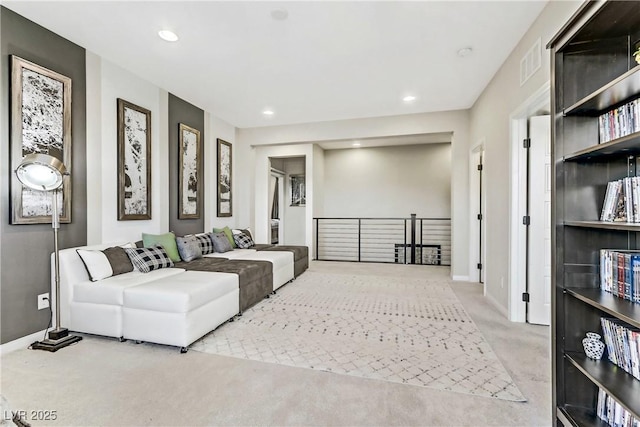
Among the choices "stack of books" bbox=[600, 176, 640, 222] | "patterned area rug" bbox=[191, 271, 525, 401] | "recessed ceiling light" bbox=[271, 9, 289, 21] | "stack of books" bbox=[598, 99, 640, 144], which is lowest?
"patterned area rug" bbox=[191, 271, 525, 401]

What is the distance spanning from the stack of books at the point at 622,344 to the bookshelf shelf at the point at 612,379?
3 cm

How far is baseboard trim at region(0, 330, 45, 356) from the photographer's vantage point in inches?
96.0

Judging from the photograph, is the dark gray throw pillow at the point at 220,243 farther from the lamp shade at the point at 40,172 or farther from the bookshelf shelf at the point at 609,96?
the bookshelf shelf at the point at 609,96

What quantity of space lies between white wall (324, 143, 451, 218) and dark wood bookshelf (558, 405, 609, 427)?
20.2 feet

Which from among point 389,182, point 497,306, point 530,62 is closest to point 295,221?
point 389,182

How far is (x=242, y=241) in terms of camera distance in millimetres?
5125

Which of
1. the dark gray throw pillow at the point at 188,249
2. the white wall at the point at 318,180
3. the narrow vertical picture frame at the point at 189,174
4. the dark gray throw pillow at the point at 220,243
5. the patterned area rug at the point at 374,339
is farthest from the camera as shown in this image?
the white wall at the point at 318,180

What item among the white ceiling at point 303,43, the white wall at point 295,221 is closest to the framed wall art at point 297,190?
the white wall at point 295,221

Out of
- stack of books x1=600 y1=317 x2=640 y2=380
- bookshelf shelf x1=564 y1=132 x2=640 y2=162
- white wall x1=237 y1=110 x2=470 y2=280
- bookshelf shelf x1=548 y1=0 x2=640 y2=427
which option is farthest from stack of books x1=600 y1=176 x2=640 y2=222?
white wall x1=237 y1=110 x2=470 y2=280

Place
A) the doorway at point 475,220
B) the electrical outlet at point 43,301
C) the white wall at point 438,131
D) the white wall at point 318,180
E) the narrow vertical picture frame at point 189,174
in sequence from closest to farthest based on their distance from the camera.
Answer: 1. the electrical outlet at point 43,301
2. the narrow vertical picture frame at point 189,174
3. the doorway at point 475,220
4. the white wall at point 438,131
5. the white wall at point 318,180

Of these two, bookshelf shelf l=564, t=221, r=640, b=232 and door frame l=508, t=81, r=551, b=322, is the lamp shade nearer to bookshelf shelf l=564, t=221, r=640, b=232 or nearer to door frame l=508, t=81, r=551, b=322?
bookshelf shelf l=564, t=221, r=640, b=232

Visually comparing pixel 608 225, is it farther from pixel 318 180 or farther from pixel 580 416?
pixel 318 180

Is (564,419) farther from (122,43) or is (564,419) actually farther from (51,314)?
(122,43)

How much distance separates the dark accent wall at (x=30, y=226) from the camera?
247 cm
